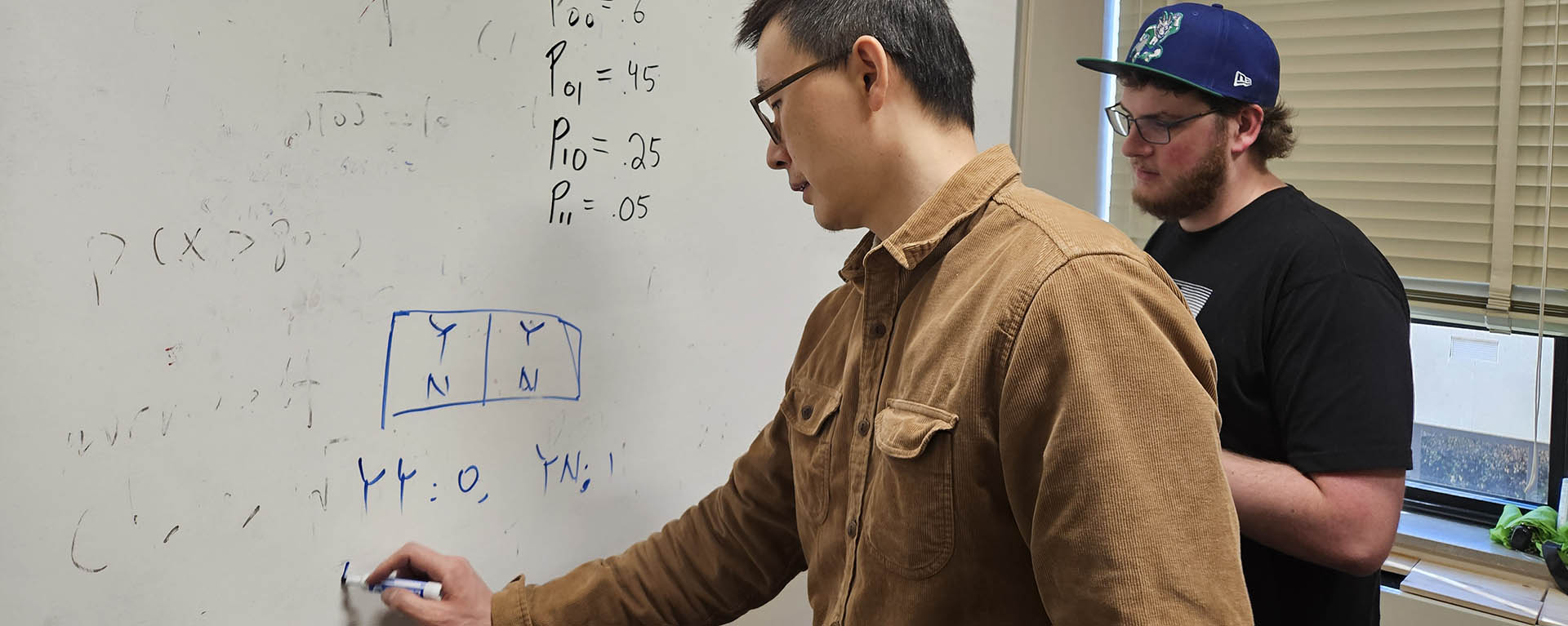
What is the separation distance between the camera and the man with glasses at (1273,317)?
1.15 m

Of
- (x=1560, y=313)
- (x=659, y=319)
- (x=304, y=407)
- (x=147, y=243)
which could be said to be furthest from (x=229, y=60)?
(x=1560, y=313)

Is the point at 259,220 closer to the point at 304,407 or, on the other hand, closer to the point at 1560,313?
the point at 304,407

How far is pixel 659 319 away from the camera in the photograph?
3.96 feet

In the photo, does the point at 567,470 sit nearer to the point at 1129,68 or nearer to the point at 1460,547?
the point at 1129,68

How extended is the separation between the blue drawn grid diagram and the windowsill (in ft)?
5.73

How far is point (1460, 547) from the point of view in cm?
216

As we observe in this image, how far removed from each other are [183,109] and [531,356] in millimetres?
400

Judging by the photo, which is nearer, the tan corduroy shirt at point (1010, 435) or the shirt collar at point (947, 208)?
the tan corduroy shirt at point (1010, 435)

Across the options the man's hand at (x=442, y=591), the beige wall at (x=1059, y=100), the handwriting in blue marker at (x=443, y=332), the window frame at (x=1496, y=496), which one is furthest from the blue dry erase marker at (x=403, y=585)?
the window frame at (x=1496, y=496)

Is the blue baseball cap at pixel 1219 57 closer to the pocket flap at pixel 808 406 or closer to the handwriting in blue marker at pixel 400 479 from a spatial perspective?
the pocket flap at pixel 808 406

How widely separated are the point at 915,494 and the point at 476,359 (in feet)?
1.60

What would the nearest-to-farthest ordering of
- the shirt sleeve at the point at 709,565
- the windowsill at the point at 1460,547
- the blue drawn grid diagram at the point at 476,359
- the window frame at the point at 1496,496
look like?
the blue drawn grid diagram at the point at 476,359, the shirt sleeve at the point at 709,565, the windowsill at the point at 1460,547, the window frame at the point at 1496,496

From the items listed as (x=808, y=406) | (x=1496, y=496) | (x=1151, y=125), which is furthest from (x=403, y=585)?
(x=1496, y=496)

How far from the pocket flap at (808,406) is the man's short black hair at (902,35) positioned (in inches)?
10.9
